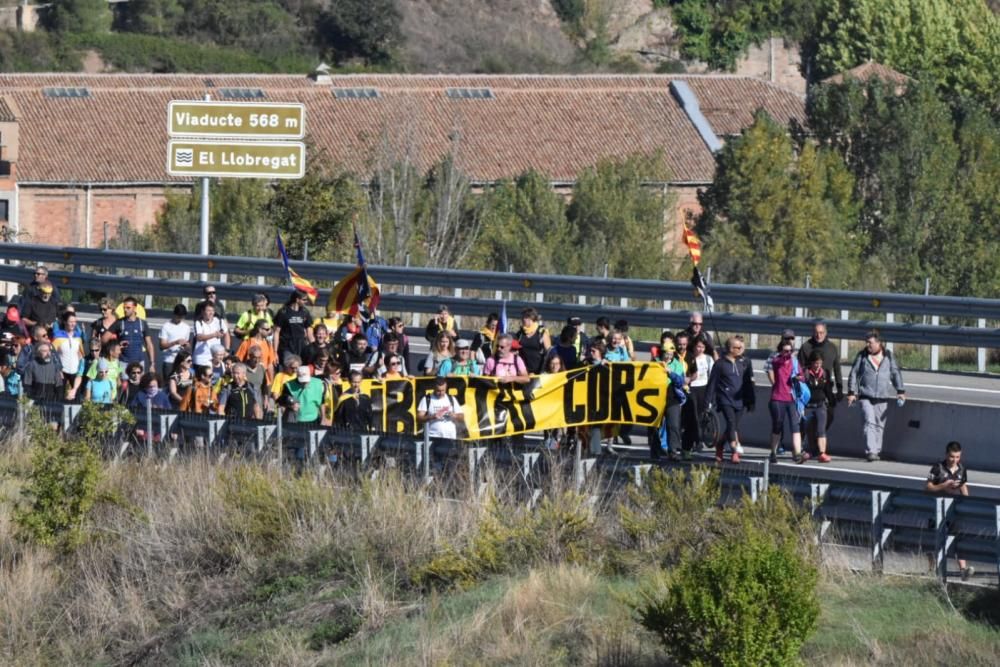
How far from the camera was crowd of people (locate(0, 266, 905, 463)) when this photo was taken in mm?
18828

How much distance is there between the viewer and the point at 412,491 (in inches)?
630

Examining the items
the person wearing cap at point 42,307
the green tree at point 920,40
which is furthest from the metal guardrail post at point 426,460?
the green tree at point 920,40

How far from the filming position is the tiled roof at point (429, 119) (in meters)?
69.7

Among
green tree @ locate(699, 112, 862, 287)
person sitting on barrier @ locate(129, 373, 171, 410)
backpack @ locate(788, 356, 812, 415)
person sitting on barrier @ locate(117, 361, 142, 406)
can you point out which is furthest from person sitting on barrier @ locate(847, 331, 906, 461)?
green tree @ locate(699, 112, 862, 287)

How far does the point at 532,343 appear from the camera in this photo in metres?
20.2

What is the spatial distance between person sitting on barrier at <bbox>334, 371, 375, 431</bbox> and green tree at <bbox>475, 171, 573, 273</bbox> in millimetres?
27083

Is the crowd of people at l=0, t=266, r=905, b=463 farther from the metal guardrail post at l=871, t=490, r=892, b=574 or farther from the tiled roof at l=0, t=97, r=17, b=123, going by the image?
the tiled roof at l=0, t=97, r=17, b=123

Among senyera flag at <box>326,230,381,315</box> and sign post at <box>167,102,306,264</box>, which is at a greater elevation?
sign post at <box>167,102,306,264</box>

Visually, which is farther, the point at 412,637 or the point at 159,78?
the point at 159,78

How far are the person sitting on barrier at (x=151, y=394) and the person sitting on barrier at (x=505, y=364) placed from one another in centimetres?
307

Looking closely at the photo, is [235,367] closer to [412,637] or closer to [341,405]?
[341,405]

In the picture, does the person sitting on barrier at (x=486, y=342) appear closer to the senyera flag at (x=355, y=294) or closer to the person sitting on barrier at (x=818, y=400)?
the senyera flag at (x=355, y=294)

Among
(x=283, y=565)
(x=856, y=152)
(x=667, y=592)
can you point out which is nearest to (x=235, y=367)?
(x=283, y=565)

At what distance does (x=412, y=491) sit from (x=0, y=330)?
8480 mm
